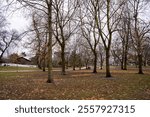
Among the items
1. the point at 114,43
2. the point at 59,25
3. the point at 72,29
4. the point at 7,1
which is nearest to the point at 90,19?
the point at 72,29

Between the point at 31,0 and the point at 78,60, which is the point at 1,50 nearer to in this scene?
the point at 78,60

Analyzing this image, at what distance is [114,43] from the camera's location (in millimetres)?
66688

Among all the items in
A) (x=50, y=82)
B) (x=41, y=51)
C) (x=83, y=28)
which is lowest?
(x=50, y=82)

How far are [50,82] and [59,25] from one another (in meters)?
14.5

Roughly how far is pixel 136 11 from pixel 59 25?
12052 millimetres

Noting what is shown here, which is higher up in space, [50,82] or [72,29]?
[72,29]

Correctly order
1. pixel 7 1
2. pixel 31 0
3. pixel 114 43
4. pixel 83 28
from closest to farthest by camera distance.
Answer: pixel 7 1 → pixel 31 0 → pixel 83 28 → pixel 114 43

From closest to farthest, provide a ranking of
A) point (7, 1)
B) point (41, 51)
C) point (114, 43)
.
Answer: point (7, 1)
point (41, 51)
point (114, 43)

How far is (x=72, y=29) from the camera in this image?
35.9 metres

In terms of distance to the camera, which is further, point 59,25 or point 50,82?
point 59,25

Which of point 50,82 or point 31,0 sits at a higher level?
point 31,0

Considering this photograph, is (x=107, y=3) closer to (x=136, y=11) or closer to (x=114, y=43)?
(x=136, y=11)

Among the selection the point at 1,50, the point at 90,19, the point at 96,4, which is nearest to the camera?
the point at 96,4

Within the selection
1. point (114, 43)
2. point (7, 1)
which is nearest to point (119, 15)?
point (7, 1)
